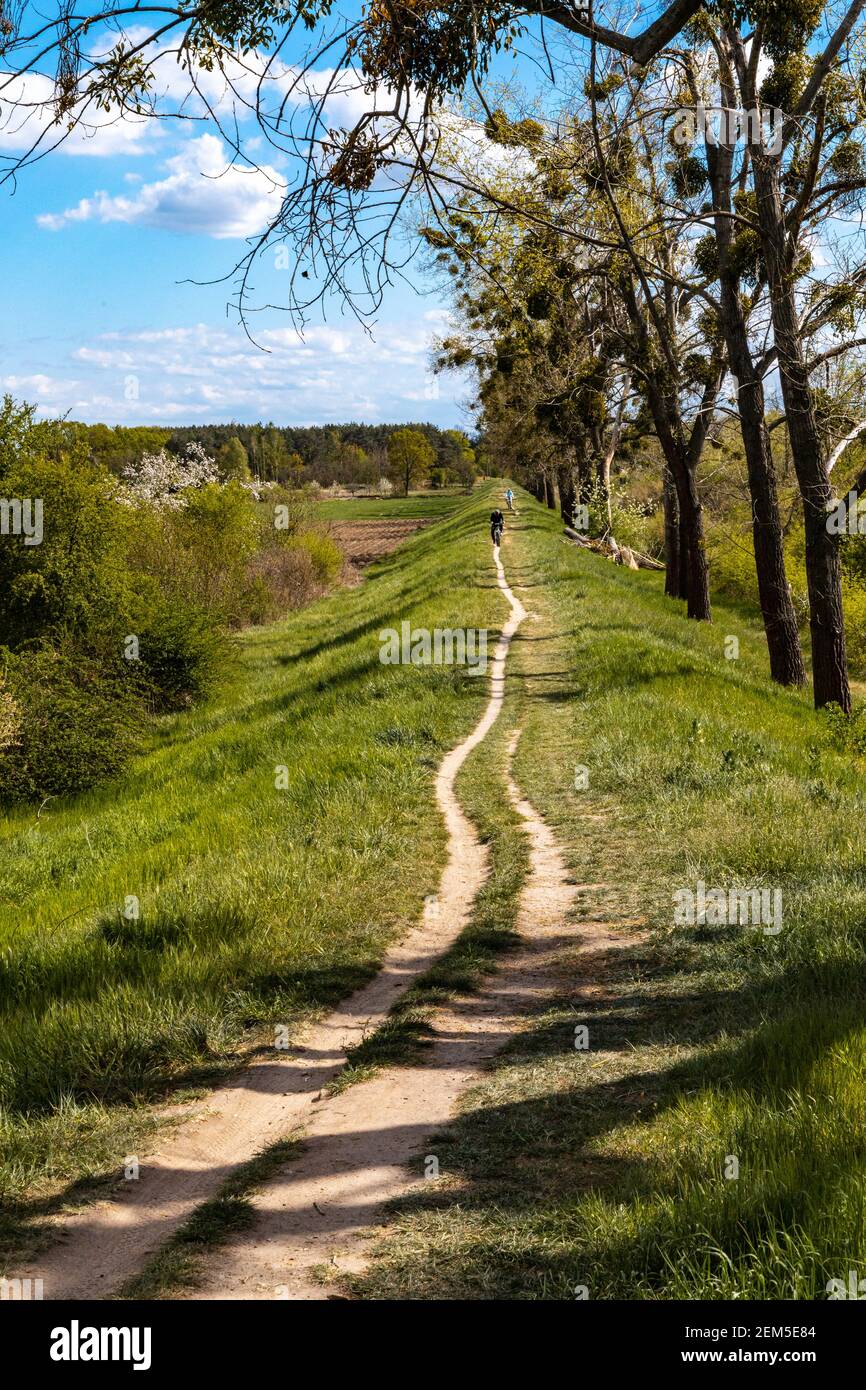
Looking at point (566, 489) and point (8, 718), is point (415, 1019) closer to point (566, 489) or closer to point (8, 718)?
point (8, 718)

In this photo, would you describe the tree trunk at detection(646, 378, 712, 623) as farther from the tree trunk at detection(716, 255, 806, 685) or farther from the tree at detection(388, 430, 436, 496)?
the tree at detection(388, 430, 436, 496)

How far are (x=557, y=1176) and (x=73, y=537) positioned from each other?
72.2ft

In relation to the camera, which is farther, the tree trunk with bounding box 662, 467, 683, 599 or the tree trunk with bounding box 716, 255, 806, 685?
the tree trunk with bounding box 662, 467, 683, 599

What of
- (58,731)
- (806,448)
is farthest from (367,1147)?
(58,731)

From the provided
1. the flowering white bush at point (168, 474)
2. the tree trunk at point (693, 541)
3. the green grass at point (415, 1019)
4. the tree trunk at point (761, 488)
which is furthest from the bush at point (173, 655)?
the flowering white bush at point (168, 474)

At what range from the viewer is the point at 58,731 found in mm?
20531

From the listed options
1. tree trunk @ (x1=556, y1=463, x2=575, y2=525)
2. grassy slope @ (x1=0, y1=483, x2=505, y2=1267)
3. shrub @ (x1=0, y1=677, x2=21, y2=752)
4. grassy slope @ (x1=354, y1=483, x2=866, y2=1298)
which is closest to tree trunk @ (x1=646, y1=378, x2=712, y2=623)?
grassy slope @ (x1=0, y1=483, x2=505, y2=1267)

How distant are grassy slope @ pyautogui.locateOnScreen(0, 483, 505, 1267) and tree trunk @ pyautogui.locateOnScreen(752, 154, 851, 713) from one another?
5.04m

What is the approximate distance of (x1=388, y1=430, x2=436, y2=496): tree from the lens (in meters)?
137

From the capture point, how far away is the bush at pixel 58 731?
66.3 feet

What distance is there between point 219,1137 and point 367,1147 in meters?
0.76

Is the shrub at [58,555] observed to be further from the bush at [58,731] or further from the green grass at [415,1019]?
the green grass at [415,1019]

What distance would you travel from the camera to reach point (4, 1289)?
12.2ft

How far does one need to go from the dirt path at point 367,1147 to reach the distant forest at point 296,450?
371ft
